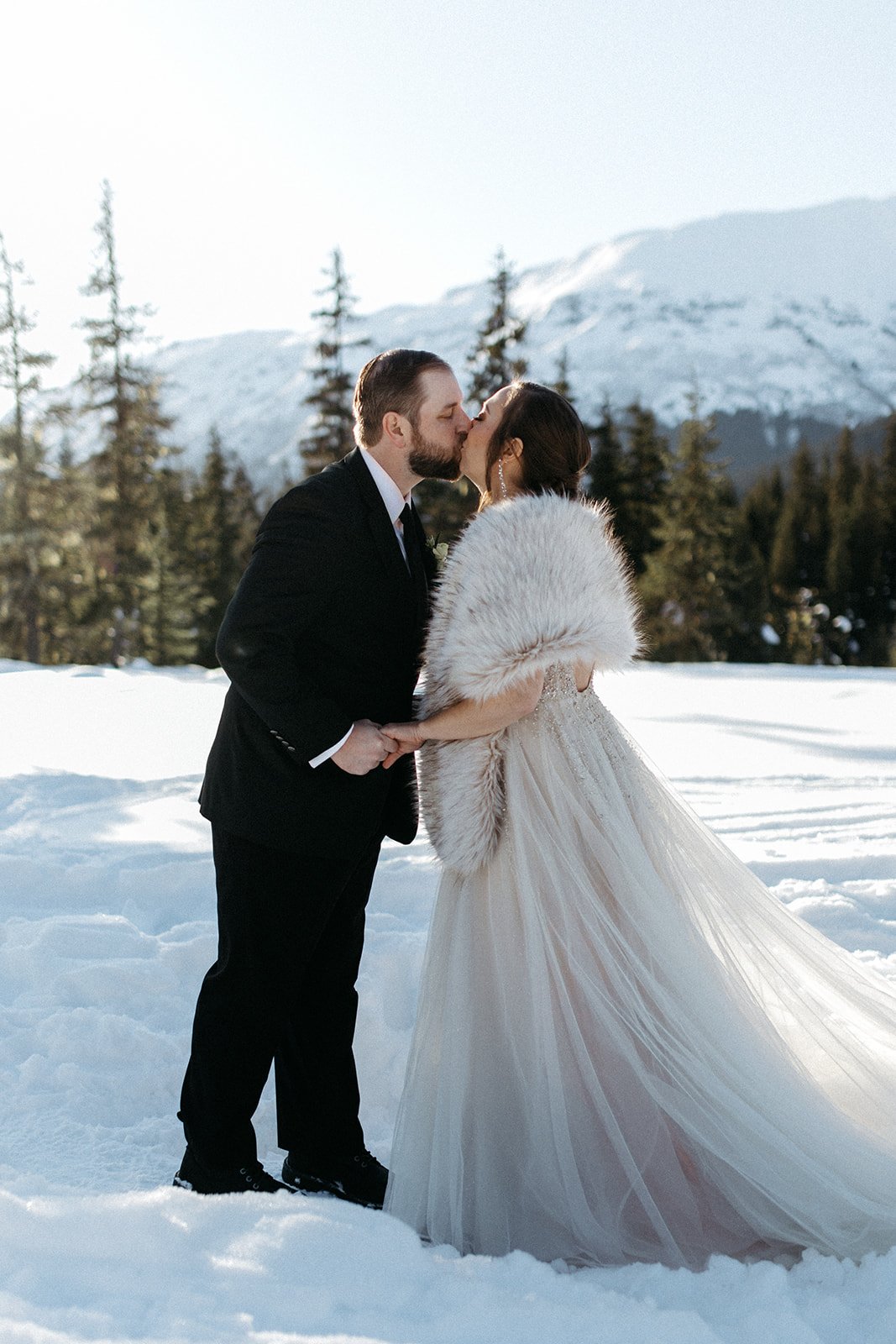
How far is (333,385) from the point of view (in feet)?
91.3

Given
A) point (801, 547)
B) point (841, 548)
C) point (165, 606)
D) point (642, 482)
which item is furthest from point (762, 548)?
point (165, 606)

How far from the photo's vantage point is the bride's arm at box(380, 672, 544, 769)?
255 cm

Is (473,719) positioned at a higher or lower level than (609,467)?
lower

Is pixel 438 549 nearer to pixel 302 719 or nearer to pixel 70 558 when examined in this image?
pixel 302 719

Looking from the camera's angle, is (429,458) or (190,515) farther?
(190,515)

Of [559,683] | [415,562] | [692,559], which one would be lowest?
[559,683]

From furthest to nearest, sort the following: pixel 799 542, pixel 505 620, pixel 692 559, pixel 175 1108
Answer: pixel 799 542
pixel 692 559
pixel 175 1108
pixel 505 620

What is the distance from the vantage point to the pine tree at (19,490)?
25.0 m

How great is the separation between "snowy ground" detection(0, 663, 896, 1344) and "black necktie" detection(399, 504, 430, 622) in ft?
4.59

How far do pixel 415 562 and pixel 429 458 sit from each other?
0.96ft

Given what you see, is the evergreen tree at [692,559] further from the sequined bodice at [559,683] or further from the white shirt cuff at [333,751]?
the white shirt cuff at [333,751]

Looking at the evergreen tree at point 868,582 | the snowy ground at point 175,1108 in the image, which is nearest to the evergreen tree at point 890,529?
the evergreen tree at point 868,582

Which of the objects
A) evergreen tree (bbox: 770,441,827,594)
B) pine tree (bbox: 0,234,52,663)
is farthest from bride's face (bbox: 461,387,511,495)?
evergreen tree (bbox: 770,441,827,594)

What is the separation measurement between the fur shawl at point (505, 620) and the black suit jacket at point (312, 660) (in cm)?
16
